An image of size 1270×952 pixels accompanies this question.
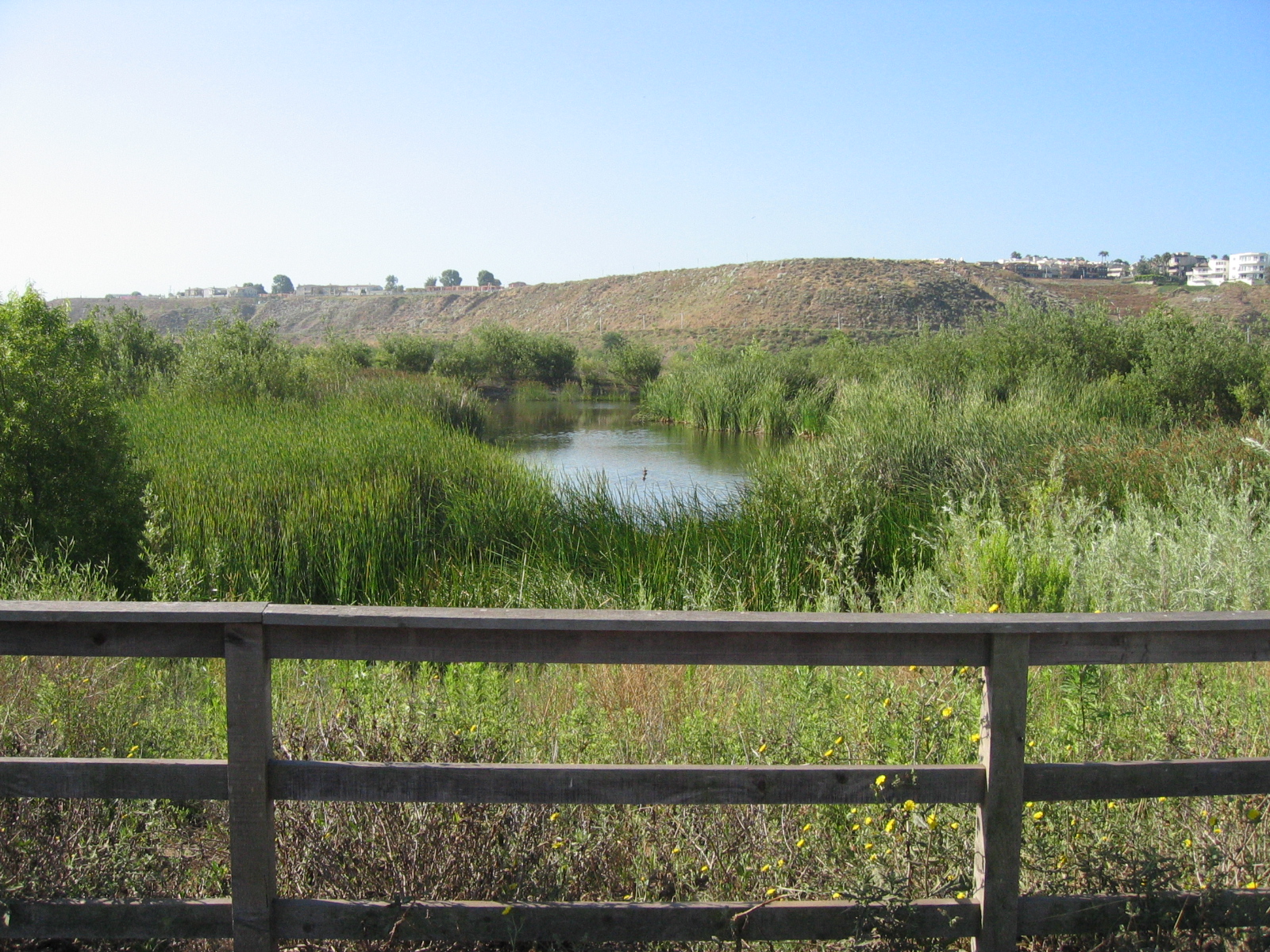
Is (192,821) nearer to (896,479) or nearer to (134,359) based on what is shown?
(896,479)

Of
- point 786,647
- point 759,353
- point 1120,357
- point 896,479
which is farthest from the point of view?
point 759,353

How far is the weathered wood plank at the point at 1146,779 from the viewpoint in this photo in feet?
7.06

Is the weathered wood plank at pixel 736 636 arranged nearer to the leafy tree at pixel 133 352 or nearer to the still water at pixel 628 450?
the still water at pixel 628 450

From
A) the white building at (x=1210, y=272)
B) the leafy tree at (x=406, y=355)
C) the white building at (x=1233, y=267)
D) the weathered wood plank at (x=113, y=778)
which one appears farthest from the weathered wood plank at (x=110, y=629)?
the white building at (x=1233, y=267)

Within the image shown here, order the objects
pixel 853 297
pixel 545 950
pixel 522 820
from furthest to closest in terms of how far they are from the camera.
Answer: pixel 853 297
pixel 522 820
pixel 545 950

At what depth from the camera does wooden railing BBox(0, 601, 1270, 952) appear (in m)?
2.04

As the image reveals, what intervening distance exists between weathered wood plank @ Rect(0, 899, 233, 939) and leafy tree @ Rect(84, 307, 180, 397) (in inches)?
736

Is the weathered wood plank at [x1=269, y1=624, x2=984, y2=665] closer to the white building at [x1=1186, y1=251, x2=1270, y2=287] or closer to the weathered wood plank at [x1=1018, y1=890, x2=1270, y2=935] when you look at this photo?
the weathered wood plank at [x1=1018, y1=890, x2=1270, y2=935]

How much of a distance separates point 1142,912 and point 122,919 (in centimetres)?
230

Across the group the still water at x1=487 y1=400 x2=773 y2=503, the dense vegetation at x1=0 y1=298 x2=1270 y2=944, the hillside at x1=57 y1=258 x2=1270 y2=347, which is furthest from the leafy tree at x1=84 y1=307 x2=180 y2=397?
the hillside at x1=57 y1=258 x2=1270 y2=347

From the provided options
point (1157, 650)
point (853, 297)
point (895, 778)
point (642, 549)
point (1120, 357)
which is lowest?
point (642, 549)

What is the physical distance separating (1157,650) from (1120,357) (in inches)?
735

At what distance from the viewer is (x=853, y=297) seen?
70.1 m

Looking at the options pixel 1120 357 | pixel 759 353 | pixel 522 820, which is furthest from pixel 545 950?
pixel 759 353
